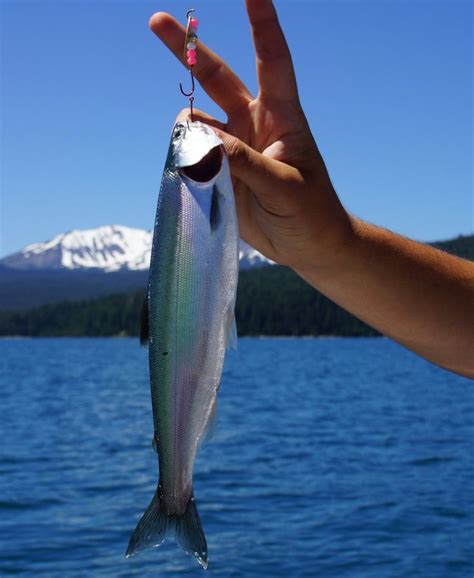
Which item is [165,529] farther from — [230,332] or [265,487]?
[265,487]

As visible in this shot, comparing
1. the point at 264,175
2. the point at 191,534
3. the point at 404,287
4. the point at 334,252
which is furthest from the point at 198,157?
the point at 404,287

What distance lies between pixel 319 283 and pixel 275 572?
13.1 meters

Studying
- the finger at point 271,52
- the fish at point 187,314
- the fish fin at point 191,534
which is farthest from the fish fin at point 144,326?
the finger at point 271,52

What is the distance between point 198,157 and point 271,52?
721mm

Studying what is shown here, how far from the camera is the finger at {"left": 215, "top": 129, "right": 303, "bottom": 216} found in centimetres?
266

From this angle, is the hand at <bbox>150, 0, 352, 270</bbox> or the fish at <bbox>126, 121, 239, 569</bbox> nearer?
the fish at <bbox>126, 121, 239, 569</bbox>

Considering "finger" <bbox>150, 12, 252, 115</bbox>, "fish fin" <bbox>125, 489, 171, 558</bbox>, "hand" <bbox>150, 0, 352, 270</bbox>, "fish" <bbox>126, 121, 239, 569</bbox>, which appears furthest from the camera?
"finger" <bbox>150, 12, 252, 115</bbox>

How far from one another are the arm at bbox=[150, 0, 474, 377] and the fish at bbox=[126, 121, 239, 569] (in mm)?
216

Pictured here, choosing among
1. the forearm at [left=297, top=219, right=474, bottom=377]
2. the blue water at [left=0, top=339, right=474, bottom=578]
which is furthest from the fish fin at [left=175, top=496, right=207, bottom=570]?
the blue water at [left=0, top=339, right=474, bottom=578]

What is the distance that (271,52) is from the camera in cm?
301

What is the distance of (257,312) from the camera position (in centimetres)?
16712

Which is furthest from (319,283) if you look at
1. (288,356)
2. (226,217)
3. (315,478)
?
(288,356)

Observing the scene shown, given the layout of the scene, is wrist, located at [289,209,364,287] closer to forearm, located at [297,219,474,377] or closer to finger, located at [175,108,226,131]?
forearm, located at [297,219,474,377]

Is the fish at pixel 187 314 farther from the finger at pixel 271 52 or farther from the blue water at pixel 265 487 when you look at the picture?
the blue water at pixel 265 487
